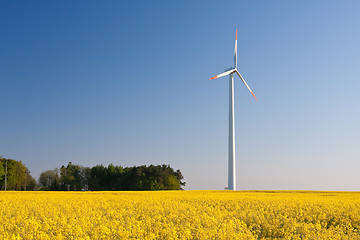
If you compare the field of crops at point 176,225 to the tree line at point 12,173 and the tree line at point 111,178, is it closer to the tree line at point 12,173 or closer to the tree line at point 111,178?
the tree line at point 111,178

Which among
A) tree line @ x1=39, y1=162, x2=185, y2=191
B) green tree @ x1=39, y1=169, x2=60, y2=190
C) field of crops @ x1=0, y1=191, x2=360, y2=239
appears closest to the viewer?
field of crops @ x1=0, y1=191, x2=360, y2=239

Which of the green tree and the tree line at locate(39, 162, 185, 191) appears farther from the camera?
the green tree

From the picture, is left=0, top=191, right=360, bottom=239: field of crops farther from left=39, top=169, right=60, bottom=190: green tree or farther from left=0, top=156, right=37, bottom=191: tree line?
left=39, top=169, right=60, bottom=190: green tree

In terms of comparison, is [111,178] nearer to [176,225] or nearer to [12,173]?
[12,173]

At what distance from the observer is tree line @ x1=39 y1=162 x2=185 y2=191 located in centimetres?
10638

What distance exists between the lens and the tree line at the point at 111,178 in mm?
106375

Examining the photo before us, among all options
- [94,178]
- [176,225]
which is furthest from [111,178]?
[176,225]

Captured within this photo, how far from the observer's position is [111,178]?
126m

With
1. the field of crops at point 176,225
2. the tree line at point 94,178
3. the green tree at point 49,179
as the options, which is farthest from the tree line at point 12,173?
the field of crops at point 176,225

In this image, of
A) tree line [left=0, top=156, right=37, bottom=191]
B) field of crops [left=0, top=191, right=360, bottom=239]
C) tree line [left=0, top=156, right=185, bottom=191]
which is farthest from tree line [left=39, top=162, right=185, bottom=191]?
field of crops [left=0, top=191, right=360, bottom=239]

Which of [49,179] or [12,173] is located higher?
[12,173]

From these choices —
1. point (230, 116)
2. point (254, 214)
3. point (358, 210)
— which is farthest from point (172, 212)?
point (230, 116)

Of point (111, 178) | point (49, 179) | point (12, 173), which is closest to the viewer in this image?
point (12, 173)

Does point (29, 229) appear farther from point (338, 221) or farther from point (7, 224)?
point (338, 221)
